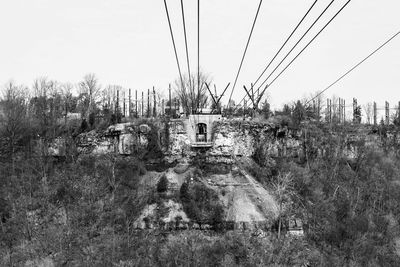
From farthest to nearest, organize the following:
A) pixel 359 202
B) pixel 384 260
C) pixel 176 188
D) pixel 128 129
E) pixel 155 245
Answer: pixel 128 129
pixel 359 202
pixel 176 188
pixel 384 260
pixel 155 245

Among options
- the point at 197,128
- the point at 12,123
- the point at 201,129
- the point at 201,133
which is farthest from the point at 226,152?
the point at 12,123

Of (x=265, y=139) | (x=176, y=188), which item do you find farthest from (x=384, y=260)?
(x=176, y=188)

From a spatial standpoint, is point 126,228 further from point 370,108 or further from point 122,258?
point 370,108

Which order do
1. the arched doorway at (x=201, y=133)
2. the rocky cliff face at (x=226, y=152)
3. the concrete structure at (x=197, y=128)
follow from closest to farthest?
the rocky cliff face at (x=226, y=152) < the concrete structure at (x=197, y=128) < the arched doorway at (x=201, y=133)

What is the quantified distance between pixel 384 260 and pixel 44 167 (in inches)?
1291

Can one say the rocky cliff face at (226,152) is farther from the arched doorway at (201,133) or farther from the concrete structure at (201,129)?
the arched doorway at (201,133)

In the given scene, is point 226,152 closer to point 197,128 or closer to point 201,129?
point 201,129

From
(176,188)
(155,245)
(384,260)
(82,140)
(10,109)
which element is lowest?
(384,260)

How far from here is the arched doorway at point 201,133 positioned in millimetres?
35875

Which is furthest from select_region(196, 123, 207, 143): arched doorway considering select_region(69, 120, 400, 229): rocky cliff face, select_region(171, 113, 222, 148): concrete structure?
select_region(69, 120, 400, 229): rocky cliff face

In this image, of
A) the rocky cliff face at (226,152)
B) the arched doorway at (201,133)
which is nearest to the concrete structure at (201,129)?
the arched doorway at (201,133)

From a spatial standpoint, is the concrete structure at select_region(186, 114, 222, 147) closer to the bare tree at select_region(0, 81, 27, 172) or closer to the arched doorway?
the arched doorway

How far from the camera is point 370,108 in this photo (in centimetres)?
6172

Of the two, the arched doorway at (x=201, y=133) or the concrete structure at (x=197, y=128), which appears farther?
the arched doorway at (x=201, y=133)
